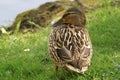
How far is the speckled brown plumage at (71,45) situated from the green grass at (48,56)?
1.67 feet

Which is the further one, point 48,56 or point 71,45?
point 48,56

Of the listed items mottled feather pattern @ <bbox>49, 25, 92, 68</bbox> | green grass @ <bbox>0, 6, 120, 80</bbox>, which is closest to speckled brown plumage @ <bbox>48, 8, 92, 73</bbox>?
mottled feather pattern @ <bbox>49, 25, 92, 68</bbox>

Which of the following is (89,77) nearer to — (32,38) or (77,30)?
(77,30)

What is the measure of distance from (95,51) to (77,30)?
154 cm

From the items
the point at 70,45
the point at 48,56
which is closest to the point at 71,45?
the point at 70,45

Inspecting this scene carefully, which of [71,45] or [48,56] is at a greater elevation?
[71,45]

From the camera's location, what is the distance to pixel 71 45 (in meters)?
8.86

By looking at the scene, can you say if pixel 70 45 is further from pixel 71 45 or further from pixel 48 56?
pixel 48 56

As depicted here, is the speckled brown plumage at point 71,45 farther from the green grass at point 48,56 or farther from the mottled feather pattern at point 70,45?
the green grass at point 48,56

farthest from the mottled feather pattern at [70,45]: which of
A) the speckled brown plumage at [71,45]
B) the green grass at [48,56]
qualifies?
the green grass at [48,56]

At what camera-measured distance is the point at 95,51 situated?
10820mm

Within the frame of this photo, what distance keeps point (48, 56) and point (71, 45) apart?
A: 1920 mm

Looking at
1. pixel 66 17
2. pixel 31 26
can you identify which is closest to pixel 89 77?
pixel 66 17

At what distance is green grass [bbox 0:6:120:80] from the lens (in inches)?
370
